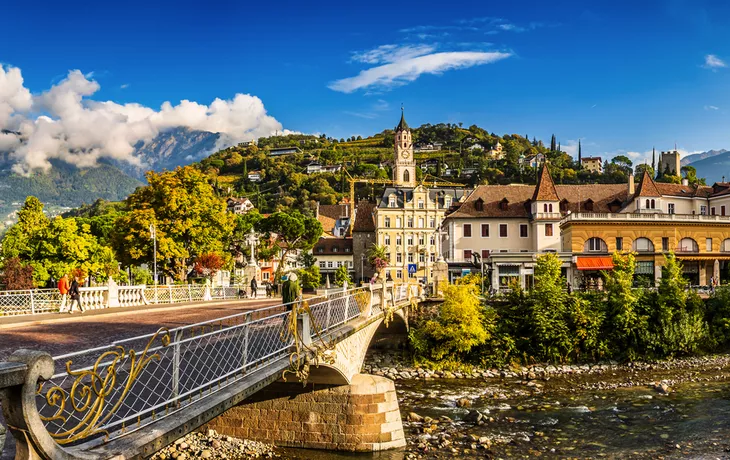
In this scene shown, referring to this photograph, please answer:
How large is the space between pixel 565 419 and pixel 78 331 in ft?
55.9

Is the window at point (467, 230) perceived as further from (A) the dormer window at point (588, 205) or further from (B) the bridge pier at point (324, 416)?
(B) the bridge pier at point (324, 416)

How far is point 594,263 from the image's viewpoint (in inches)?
1961

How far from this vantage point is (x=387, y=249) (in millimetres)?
82250

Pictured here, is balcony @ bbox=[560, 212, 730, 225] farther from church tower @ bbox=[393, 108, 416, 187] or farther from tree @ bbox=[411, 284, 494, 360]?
church tower @ bbox=[393, 108, 416, 187]

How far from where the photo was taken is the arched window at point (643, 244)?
51438mm

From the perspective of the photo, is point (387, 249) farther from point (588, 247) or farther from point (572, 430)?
point (572, 430)

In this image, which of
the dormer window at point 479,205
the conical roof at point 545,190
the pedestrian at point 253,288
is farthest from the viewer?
the dormer window at point 479,205

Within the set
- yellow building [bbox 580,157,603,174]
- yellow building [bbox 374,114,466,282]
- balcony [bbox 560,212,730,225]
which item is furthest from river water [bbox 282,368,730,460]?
yellow building [bbox 580,157,603,174]

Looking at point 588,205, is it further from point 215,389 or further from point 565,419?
point 215,389

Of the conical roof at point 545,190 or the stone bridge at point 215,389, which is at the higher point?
the conical roof at point 545,190

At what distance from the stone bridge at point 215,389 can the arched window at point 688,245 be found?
133ft

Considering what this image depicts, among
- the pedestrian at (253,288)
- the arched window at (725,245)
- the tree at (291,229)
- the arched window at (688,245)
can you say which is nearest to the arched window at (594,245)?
the arched window at (688,245)

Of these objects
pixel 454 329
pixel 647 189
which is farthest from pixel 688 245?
pixel 454 329

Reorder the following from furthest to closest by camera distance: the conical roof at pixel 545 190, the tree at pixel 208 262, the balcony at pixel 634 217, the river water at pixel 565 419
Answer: the conical roof at pixel 545 190
the balcony at pixel 634 217
the tree at pixel 208 262
the river water at pixel 565 419
